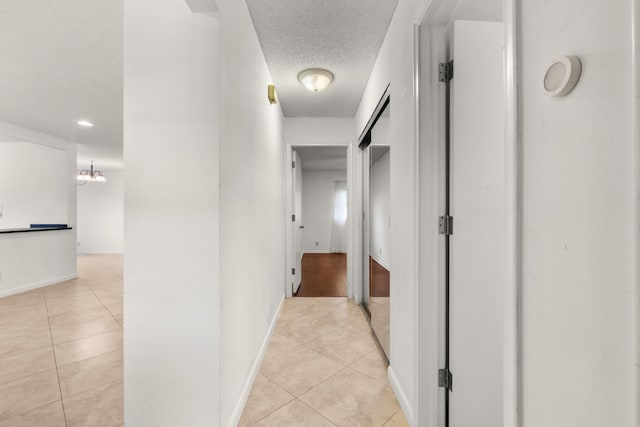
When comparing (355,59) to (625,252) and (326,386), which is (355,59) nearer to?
(625,252)

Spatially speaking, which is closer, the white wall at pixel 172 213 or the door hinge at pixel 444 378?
the white wall at pixel 172 213

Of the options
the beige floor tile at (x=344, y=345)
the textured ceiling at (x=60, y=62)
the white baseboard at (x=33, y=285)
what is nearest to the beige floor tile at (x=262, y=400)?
the beige floor tile at (x=344, y=345)

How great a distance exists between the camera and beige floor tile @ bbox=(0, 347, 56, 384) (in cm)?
190

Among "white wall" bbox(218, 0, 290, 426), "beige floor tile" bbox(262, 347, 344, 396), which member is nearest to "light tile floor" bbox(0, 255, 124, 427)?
"white wall" bbox(218, 0, 290, 426)

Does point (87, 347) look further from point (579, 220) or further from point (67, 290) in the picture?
point (579, 220)

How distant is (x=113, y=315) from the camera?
9.78 ft

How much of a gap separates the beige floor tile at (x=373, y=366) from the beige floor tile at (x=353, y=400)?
0.18ft

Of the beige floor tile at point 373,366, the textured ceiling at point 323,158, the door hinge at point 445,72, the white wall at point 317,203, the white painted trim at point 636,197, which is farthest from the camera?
the white wall at point 317,203

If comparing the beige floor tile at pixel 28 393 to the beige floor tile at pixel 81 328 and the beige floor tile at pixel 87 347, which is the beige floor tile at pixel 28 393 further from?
the beige floor tile at pixel 81 328

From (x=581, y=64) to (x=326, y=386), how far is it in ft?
6.38

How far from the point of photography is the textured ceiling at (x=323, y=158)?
5.23 metres

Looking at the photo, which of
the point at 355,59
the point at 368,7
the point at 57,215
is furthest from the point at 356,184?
the point at 57,215

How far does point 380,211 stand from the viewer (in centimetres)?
265

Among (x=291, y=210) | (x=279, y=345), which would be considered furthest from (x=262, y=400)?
(x=291, y=210)
